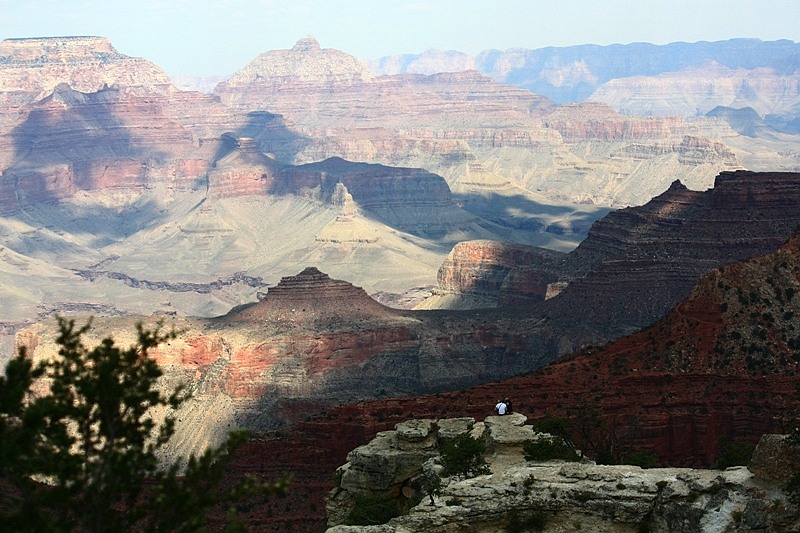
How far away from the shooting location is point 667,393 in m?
63.2

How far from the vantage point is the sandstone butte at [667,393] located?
200ft

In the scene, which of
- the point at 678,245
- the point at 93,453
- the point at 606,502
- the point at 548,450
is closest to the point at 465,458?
the point at 548,450

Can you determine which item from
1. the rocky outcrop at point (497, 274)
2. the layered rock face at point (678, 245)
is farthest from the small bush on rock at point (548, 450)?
the rocky outcrop at point (497, 274)

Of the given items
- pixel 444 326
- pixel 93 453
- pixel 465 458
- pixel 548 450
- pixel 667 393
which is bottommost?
pixel 444 326

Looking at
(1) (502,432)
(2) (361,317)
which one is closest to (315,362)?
(2) (361,317)

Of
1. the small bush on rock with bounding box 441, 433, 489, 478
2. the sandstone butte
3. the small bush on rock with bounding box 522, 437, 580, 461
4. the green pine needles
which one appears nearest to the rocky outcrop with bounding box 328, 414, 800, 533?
the small bush on rock with bounding box 441, 433, 489, 478

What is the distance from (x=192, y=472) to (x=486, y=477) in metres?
13.5

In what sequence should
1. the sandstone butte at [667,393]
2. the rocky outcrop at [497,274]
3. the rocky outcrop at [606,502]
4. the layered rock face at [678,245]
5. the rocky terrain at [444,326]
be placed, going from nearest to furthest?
the rocky outcrop at [606,502]
the sandstone butte at [667,393]
the rocky terrain at [444,326]
the layered rock face at [678,245]
the rocky outcrop at [497,274]

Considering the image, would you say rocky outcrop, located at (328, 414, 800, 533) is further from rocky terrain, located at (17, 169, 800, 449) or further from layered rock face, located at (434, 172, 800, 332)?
layered rock face, located at (434, 172, 800, 332)

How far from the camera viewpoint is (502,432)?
49.9m

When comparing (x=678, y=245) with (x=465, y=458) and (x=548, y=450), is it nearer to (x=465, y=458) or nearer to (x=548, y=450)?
(x=548, y=450)

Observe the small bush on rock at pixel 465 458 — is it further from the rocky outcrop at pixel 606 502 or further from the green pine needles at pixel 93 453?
the green pine needles at pixel 93 453

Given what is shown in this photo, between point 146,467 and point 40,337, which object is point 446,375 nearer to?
point 40,337

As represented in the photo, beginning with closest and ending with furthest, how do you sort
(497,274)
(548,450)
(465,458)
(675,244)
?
(465,458) → (548,450) → (675,244) → (497,274)
